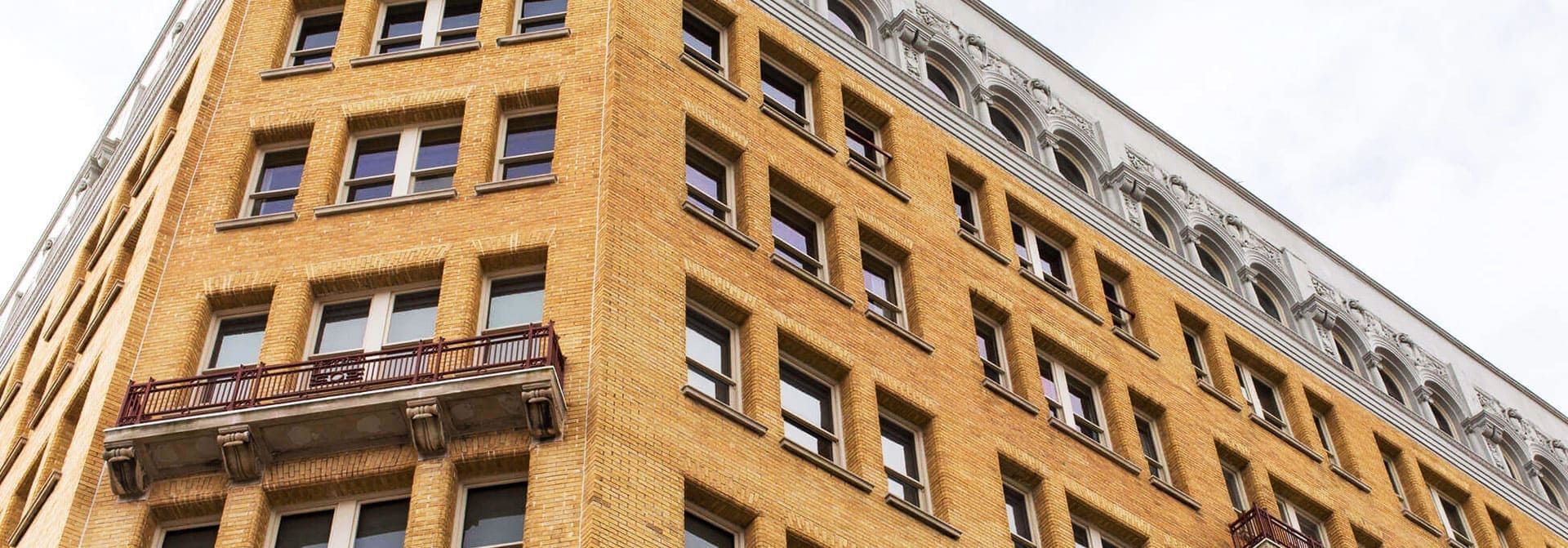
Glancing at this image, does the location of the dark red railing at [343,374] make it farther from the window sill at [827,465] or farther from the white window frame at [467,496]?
the window sill at [827,465]

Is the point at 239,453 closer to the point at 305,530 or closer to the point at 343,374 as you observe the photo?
the point at 305,530

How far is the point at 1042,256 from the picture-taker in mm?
40781

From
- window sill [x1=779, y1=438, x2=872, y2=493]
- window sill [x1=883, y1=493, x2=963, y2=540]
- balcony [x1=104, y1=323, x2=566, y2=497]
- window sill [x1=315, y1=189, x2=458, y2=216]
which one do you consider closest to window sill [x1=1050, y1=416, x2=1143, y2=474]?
window sill [x1=883, y1=493, x2=963, y2=540]

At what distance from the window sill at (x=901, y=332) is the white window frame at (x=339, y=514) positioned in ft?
33.2

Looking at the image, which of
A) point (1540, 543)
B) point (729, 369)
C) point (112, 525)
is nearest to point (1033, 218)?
point (729, 369)

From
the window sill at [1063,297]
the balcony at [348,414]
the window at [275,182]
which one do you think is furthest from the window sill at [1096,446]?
the window at [275,182]

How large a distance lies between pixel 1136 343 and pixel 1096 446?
5.01 m

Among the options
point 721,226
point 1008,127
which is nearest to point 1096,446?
point 721,226

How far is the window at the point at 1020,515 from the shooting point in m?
31.3

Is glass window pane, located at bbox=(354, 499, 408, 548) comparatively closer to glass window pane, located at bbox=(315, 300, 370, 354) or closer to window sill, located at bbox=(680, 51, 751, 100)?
glass window pane, located at bbox=(315, 300, 370, 354)

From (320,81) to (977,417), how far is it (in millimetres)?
13242

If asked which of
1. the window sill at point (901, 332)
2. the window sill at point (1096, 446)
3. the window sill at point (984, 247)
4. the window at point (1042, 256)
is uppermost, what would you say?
the window at point (1042, 256)

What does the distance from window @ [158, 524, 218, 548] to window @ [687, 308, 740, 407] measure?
281 inches

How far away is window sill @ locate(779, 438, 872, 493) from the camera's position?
27609 millimetres
